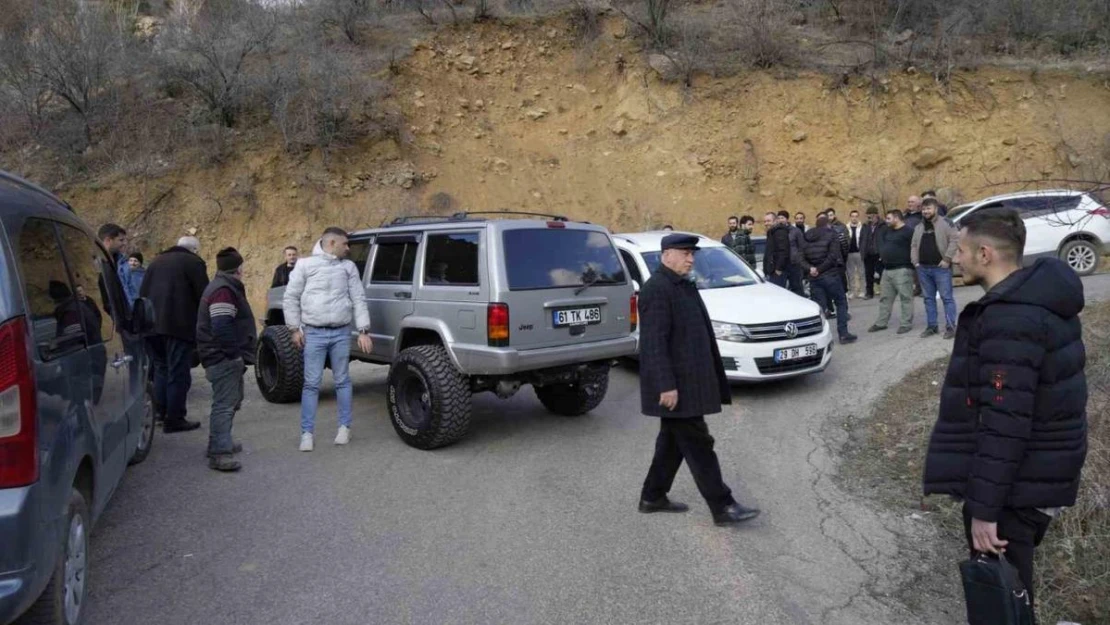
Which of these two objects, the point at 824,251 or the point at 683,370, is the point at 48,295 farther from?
the point at 824,251

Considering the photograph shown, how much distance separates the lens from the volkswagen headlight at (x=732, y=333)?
845cm

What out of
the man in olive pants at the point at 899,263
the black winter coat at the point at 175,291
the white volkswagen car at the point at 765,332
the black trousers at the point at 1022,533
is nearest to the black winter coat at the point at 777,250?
the man in olive pants at the point at 899,263

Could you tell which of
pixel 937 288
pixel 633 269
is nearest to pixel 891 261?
pixel 937 288

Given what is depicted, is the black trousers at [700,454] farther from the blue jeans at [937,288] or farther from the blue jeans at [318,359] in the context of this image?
the blue jeans at [937,288]

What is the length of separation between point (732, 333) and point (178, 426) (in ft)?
18.6

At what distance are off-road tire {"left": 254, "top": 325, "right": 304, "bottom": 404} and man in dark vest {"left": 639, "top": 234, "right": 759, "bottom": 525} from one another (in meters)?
4.78

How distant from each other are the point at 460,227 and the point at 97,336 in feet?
10.8

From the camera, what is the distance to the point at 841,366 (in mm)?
9758

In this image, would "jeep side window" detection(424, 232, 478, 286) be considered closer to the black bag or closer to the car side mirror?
the car side mirror

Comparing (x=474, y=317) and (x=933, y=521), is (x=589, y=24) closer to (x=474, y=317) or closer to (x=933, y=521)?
(x=474, y=317)

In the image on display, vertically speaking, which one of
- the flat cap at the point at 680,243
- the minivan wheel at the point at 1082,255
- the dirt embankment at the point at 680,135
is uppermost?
the dirt embankment at the point at 680,135

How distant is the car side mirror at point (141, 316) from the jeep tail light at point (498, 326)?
248 centimetres

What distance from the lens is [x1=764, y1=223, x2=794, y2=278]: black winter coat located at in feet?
41.5

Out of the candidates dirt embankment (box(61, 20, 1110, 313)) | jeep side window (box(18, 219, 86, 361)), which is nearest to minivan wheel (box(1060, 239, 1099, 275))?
dirt embankment (box(61, 20, 1110, 313))
